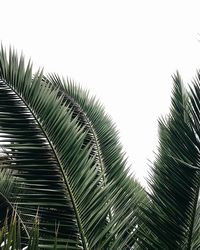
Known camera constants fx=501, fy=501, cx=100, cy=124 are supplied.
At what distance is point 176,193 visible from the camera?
131 inches

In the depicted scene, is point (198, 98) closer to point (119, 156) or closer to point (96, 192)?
point (96, 192)

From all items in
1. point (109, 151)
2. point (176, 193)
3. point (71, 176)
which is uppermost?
point (176, 193)

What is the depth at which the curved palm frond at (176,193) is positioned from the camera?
10.8 ft

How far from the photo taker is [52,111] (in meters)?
3.42

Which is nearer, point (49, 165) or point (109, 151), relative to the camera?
point (49, 165)

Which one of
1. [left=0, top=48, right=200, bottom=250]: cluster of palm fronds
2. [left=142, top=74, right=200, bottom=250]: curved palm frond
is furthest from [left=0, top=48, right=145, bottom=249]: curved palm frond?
[left=142, top=74, right=200, bottom=250]: curved palm frond

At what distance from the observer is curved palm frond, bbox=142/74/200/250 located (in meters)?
3.28

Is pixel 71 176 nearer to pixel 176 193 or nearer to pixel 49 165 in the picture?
pixel 49 165

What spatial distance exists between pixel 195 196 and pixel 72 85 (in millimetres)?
2554

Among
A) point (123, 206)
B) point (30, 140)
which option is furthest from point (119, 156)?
point (30, 140)

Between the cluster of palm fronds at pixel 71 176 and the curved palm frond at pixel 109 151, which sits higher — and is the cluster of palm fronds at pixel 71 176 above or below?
above

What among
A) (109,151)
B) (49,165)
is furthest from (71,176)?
(109,151)

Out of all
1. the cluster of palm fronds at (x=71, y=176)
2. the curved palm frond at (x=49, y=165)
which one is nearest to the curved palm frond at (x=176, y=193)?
the cluster of palm fronds at (x=71, y=176)

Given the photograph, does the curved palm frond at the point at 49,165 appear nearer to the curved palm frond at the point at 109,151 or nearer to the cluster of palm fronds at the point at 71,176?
the cluster of palm fronds at the point at 71,176
